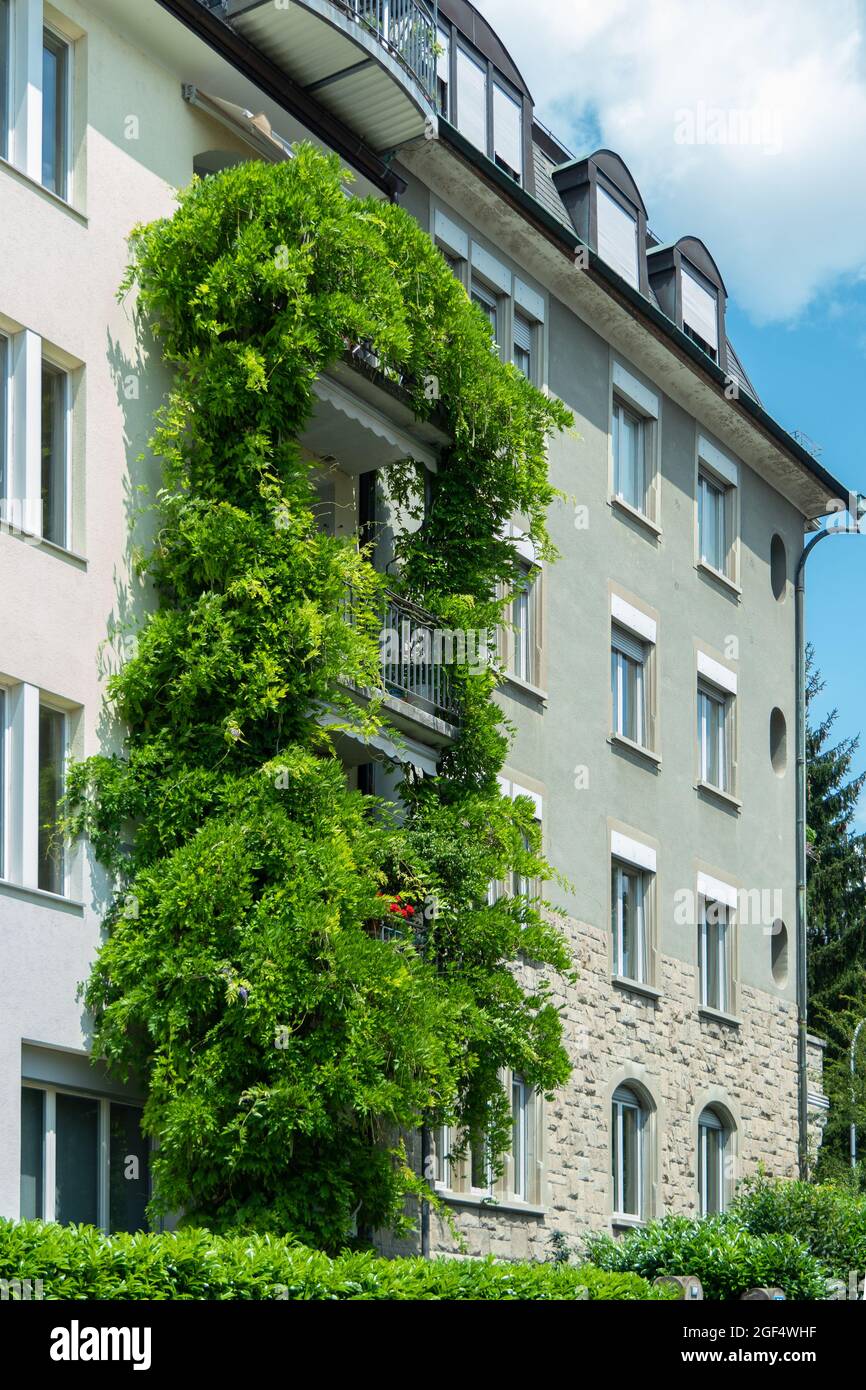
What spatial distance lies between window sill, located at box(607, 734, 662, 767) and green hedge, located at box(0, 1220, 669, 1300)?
10395mm

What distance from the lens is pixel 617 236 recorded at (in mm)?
29906

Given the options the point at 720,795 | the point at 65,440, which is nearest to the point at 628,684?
the point at 720,795

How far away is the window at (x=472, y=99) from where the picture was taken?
26.0 meters

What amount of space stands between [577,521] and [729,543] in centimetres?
568

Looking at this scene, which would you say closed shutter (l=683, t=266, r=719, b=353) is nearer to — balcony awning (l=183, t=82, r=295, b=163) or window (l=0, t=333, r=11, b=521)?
balcony awning (l=183, t=82, r=295, b=163)

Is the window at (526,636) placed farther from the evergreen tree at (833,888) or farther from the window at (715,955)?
the evergreen tree at (833,888)

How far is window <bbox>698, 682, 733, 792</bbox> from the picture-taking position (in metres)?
30.8

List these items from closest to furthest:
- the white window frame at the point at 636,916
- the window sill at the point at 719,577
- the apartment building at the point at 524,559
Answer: the apartment building at the point at 524,559
the white window frame at the point at 636,916
the window sill at the point at 719,577

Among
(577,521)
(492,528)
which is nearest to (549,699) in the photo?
(577,521)

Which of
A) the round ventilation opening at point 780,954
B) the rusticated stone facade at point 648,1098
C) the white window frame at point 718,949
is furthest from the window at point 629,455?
the round ventilation opening at point 780,954

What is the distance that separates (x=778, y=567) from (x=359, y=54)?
1515 cm

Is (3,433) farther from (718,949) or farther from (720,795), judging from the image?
(718,949)

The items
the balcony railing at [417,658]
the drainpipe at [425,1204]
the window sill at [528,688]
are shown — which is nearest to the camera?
the drainpipe at [425,1204]

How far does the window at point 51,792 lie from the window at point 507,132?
12109 millimetres
